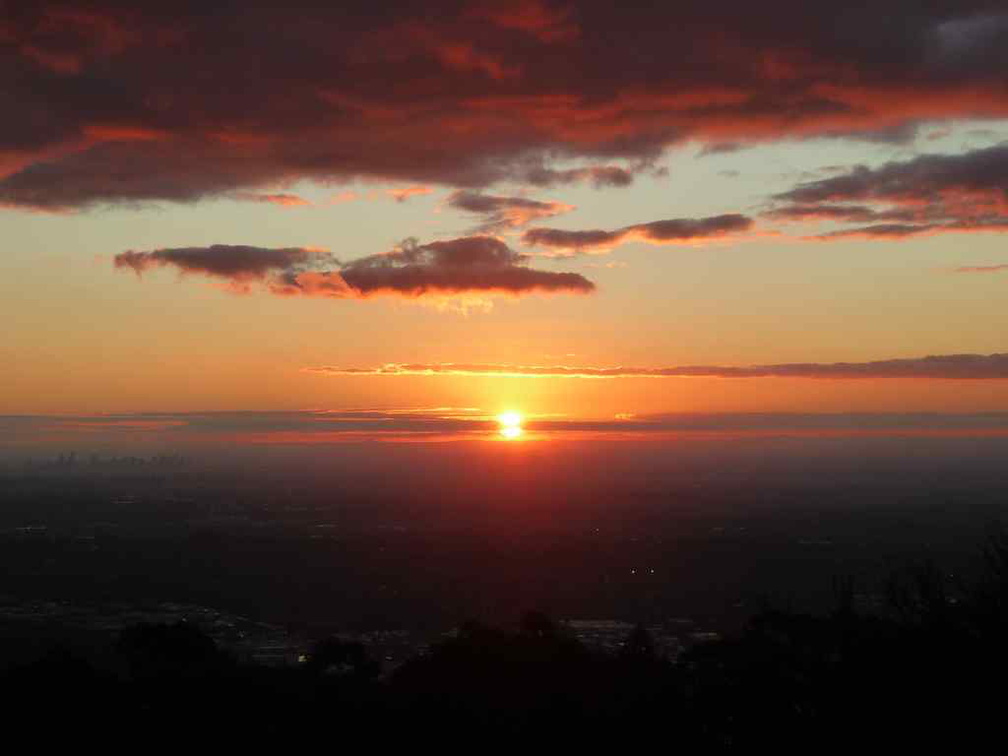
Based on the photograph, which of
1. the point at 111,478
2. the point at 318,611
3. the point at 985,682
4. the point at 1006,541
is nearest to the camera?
the point at 985,682

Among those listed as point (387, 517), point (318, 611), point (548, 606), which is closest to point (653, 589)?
point (548, 606)

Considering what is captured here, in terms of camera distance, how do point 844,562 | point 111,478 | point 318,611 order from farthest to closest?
point 111,478 < point 844,562 < point 318,611

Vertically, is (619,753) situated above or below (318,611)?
above

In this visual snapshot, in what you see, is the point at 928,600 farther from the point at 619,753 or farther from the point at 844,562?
the point at 844,562

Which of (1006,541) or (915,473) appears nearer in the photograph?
(1006,541)

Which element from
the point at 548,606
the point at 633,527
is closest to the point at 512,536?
the point at 633,527

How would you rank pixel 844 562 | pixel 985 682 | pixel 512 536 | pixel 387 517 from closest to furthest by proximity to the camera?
pixel 985 682 < pixel 844 562 < pixel 512 536 < pixel 387 517

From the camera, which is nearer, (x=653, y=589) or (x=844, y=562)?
(x=653, y=589)
